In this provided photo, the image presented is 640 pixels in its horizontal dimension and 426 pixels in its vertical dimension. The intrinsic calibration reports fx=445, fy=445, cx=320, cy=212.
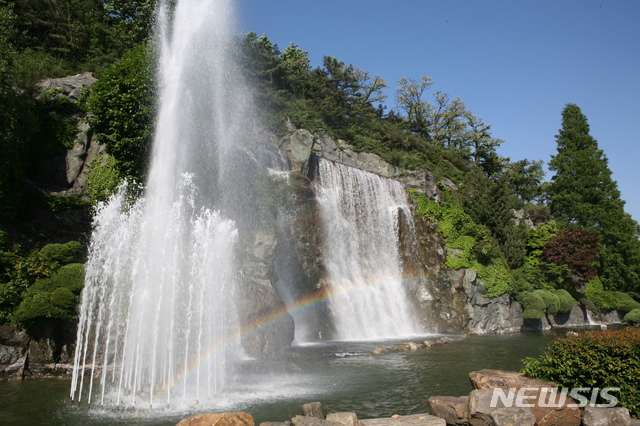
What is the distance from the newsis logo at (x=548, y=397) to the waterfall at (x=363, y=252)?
1615 centimetres

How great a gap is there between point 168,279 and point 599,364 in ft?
38.5

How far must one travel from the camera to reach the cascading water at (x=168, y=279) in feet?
42.7

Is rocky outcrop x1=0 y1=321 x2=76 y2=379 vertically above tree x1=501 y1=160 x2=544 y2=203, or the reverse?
tree x1=501 y1=160 x2=544 y2=203

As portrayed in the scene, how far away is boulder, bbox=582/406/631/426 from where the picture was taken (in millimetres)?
8148

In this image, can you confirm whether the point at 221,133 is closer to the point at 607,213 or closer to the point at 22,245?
the point at 22,245

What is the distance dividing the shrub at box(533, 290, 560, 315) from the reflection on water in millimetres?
14111

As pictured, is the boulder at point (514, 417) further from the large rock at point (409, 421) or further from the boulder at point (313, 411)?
the boulder at point (313, 411)

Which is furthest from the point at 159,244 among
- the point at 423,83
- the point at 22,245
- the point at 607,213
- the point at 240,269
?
the point at 423,83

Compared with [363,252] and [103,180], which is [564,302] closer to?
[363,252]

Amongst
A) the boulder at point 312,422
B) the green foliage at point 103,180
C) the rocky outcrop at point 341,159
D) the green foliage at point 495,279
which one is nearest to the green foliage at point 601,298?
the green foliage at point 495,279

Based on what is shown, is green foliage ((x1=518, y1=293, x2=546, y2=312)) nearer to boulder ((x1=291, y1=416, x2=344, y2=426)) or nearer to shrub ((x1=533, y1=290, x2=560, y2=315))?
shrub ((x1=533, y1=290, x2=560, y2=315))

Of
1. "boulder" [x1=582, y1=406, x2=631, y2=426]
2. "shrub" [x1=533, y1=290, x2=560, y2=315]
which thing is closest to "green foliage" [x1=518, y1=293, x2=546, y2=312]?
"shrub" [x1=533, y1=290, x2=560, y2=315]

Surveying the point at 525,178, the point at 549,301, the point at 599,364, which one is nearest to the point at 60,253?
the point at 599,364

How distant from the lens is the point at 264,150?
29047mm
